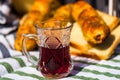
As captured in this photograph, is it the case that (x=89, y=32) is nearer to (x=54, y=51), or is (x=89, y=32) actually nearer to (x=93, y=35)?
(x=93, y=35)

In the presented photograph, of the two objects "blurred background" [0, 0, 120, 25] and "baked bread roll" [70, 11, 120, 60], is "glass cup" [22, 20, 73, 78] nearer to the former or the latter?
"baked bread roll" [70, 11, 120, 60]

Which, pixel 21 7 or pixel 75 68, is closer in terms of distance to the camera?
pixel 75 68

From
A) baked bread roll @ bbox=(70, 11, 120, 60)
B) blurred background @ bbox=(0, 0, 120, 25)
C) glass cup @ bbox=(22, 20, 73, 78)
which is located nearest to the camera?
glass cup @ bbox=(22, 20, 73, 78)

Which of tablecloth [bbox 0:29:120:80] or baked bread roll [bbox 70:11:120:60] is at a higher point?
baked bread roll [bbox 70:11:120:60]

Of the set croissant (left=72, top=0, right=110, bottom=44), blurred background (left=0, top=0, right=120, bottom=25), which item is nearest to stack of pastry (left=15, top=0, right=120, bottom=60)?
croissant (left=72, top=0, right=110, bottom=44)

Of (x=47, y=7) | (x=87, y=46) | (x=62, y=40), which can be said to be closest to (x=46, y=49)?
(x=62, y=40)

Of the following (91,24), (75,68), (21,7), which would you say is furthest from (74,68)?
(21,7)

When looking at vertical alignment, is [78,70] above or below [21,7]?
below
